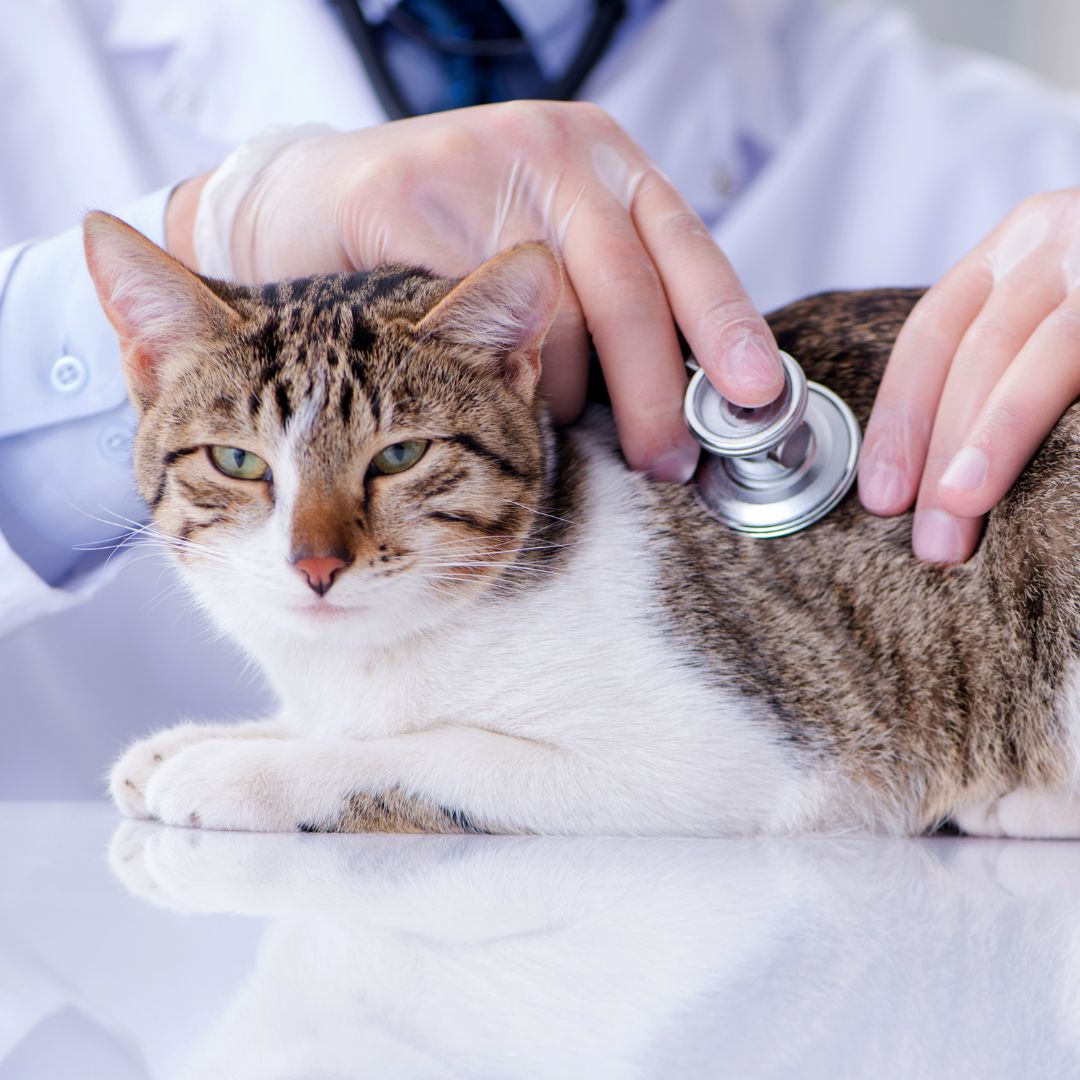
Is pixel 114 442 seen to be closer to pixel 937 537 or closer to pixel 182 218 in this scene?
pixel 182 218

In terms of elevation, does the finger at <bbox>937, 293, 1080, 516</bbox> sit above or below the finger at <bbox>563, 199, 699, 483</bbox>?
below

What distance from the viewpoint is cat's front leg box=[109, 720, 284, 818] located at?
1.06 meters

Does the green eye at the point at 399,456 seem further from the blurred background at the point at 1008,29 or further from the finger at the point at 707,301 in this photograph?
the blurred background at the point at 1008,29

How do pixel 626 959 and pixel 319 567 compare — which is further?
pixel 319 567

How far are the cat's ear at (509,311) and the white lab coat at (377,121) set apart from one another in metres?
0.70

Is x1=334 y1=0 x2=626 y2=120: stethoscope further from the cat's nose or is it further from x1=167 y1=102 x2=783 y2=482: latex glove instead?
the cat's nose

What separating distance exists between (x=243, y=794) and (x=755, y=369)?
62 cm

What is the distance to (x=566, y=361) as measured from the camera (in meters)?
1.19

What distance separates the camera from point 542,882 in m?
0.78

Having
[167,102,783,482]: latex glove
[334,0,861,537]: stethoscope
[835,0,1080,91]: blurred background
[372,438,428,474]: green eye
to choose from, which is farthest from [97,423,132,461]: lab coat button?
[835,0,1080,91]: blurred background

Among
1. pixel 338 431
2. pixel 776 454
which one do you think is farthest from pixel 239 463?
pixel 776 454

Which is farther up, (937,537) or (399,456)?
(399,456)

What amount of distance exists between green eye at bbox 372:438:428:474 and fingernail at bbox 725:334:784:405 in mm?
314

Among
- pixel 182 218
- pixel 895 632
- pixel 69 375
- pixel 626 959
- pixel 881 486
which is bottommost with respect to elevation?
pixel 895 632
